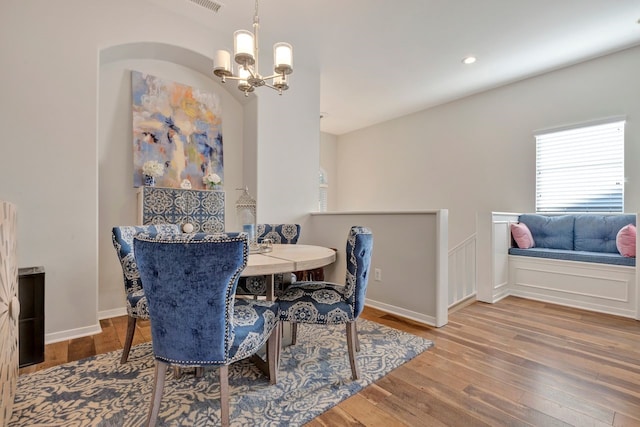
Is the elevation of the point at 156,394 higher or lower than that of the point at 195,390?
higher

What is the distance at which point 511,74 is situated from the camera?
407cm

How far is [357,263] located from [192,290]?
92 cm

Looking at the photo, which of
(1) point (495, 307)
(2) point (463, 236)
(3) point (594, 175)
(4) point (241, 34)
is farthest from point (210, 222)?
(3) point (594, 175)

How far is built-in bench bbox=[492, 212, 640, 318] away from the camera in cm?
302

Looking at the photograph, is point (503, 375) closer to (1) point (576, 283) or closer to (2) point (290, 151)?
(1) point (576, 283)

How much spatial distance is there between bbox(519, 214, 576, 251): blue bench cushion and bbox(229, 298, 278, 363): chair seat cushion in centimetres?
377

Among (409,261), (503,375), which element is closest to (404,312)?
A: (409,261)

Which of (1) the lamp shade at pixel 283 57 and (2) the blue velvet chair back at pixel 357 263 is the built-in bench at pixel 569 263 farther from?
(1) the lamp shade at pixel 283 57

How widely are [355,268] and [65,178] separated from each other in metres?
2.42

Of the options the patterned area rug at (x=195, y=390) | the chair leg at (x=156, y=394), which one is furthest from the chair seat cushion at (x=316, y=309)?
the chair leg at (x=156, y=394)

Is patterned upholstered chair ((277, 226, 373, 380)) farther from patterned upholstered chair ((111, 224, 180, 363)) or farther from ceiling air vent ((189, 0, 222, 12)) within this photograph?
ceiling air vent ((189, 0, 222, 12))

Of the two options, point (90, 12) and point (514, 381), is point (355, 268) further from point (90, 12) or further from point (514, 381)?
point (90, 12)

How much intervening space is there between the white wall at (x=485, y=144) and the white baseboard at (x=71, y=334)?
16.2 feet

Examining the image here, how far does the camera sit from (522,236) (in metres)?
3.78
